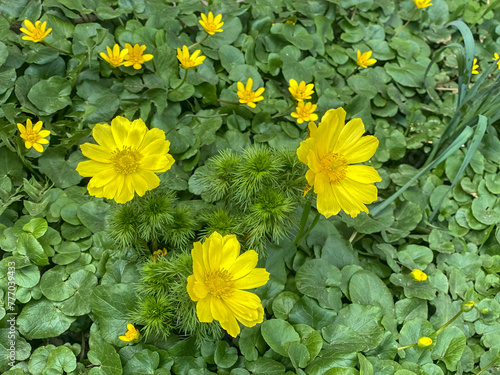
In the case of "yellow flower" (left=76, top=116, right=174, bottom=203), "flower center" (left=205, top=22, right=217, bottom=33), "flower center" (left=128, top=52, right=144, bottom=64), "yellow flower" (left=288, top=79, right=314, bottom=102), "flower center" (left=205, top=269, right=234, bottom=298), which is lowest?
"flower center" (left=205, top=269, right=234, bottom=298)

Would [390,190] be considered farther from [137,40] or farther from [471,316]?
[137,40]

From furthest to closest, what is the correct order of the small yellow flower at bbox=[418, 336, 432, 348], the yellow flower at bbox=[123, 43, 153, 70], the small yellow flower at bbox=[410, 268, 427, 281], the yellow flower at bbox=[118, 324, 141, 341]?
the yellow flower at bbox=[123, 43, 153, 70]
the small yellow flower at bbox=[410, 268, 427, 281]
the small yellow flower at bbox=[418, 336, 432, 348]
the yellow flower at bbox=[118, 324, 141, 341]

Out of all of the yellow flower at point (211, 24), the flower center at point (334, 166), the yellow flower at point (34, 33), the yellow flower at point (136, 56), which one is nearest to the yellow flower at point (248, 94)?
the yellow flower at point (211, 24)

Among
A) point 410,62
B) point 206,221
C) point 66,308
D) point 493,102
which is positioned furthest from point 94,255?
point 410,62

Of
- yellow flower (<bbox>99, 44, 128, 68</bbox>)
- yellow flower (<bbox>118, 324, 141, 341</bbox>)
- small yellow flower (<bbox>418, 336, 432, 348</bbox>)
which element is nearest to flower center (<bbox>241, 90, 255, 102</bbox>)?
yellow flower (<bbox>99, 44, 128, 68</bbox>)

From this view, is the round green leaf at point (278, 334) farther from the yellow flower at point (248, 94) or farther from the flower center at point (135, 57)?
the flower center at point (135, 57)

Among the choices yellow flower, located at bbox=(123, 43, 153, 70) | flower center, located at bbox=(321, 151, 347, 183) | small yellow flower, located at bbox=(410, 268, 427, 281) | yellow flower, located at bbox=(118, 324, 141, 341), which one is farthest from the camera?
yellow flower, located at bbox=(123, 43, 153, 70)

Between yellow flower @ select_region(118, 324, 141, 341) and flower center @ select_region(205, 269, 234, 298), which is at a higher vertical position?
flower center @ select_region(205, 269, 234, 298)

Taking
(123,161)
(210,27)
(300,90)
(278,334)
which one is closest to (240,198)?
(123,161)

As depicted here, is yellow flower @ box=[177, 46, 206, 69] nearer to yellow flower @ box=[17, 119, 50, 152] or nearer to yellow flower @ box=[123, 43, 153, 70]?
yellow flower @ box=[123, 43, 153, 70]
